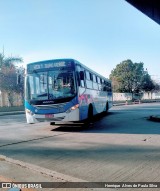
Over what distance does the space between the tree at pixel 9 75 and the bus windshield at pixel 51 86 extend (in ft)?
73.8

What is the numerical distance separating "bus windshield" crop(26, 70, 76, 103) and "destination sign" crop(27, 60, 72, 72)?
28 cm

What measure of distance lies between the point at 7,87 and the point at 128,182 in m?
30.6

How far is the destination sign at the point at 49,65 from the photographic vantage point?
11484 millimetres

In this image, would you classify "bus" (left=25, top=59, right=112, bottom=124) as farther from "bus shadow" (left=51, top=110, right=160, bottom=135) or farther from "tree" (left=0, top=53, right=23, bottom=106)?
"tree" (left=0, top=53, right=23, bottom=106)

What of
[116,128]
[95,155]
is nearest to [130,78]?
[116,128]

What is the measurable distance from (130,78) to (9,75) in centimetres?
4392

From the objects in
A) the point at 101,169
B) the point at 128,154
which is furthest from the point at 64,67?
the point at 101,169

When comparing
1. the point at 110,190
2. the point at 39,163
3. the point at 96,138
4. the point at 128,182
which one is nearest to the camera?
the point at 110,190

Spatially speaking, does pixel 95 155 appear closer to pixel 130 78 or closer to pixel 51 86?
pixel 51 86

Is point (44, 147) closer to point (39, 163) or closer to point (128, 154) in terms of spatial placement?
point (39, 163)

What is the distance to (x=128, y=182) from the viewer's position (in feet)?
14.6

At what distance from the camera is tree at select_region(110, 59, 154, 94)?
7025 centimetres

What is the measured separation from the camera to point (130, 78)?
230 ft

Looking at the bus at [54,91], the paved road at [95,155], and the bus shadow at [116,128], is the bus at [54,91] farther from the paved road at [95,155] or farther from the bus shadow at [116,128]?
the paved road at [95,155]
